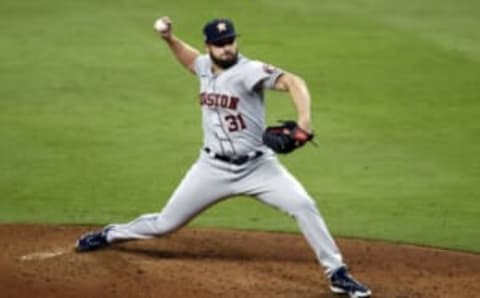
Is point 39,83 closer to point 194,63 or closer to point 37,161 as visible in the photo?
point 37,161

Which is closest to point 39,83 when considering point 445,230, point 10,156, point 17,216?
point 10,156

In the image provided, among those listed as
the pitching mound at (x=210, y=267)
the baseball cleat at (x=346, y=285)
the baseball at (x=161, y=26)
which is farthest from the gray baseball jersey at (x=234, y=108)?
the baseball cleat at (x=346, y=285)

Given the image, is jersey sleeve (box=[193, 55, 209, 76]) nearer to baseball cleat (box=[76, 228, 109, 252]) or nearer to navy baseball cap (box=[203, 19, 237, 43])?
navy baseball cap (box=[203, 19, 237, 43])

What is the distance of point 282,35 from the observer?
1756 cm

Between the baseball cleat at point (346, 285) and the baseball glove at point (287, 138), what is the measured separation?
0.91 meters

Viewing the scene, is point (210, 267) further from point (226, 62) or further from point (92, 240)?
point (226, 62)

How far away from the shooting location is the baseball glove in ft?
28.7

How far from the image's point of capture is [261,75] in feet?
30.0

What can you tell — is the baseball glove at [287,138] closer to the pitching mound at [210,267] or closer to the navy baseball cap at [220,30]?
the navy baseball cap at [220,30]

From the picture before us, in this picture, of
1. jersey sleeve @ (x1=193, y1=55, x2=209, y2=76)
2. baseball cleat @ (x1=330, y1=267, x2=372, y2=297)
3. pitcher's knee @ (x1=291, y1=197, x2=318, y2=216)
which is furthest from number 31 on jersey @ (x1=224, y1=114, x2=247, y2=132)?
baseball cleat @ (x1=330, y1=267, x2=372, y2=297)

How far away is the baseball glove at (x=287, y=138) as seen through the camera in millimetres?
8734

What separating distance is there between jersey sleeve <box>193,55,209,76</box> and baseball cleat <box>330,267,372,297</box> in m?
1.68

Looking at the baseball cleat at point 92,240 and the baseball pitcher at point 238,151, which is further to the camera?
the baseball cleat at point 92,240

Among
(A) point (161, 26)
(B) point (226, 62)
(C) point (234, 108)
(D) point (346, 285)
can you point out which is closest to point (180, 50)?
(A) point (161, 26)
